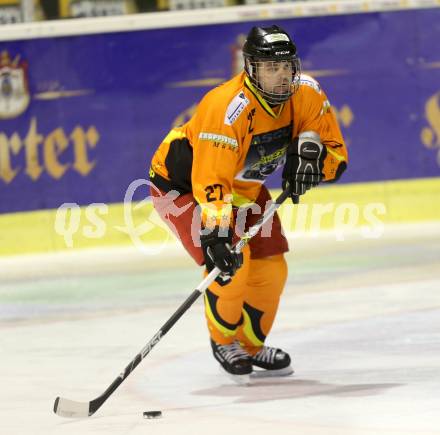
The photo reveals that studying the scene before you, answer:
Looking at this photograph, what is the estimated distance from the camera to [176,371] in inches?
182

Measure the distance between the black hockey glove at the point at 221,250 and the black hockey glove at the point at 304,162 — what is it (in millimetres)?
325

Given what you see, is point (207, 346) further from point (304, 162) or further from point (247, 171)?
point (304, 162)

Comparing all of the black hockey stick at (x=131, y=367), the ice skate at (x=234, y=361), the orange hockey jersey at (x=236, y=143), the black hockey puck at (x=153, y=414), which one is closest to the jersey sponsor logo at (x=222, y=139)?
the orange hockey jersey at (x=236, y=143)

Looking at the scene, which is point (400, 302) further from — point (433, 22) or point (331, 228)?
point (433, 22)

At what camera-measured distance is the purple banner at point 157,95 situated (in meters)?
7.64

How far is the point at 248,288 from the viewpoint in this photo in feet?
15.0

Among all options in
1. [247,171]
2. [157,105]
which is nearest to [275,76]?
[247,171]

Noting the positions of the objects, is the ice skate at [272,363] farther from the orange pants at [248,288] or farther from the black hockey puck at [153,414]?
the black hockey puck at [153,414]

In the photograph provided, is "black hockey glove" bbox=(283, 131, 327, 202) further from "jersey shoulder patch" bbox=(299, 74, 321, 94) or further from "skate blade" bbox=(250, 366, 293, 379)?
"skate blade" bbox=(250, 366, 293, 379)

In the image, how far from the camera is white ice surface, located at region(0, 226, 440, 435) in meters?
3.82

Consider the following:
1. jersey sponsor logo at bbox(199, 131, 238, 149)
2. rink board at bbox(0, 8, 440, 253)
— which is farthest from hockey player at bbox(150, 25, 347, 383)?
rink board at bbox(0, 8, 440, 253)

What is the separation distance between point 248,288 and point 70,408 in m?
0.91

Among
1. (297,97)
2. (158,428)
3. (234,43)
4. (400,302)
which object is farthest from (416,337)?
(234,43)

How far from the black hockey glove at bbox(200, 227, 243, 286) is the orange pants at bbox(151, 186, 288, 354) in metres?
0.24
